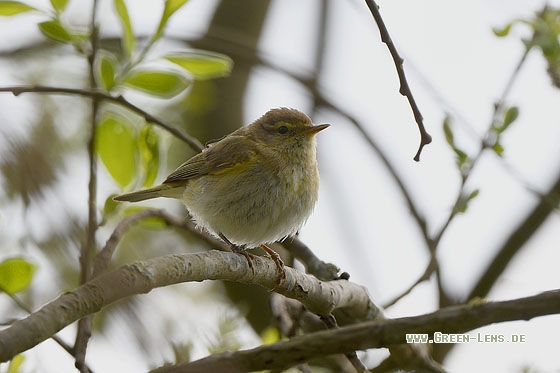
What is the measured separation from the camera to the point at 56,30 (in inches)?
135

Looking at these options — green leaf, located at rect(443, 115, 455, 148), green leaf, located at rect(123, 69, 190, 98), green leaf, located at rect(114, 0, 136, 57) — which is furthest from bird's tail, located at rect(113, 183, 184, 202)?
green leaf, located at rect(443, 115, 455, 148)

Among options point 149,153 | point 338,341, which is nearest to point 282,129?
point 149,153

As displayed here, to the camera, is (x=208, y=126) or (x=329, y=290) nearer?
(x=329, y=290)

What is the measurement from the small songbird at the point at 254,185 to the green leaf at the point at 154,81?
2.34 feet

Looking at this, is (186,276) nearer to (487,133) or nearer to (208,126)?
(487,133)

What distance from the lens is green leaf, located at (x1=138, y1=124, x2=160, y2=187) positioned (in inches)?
159

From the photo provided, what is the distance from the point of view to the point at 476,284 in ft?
19.0

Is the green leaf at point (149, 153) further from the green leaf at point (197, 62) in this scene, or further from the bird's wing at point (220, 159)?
the bird's wing at point (220, 159)

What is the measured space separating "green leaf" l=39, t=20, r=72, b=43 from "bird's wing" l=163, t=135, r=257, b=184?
1.49 metres

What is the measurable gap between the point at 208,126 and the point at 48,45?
159 cm

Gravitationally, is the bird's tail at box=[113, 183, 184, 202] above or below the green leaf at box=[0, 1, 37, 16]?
above

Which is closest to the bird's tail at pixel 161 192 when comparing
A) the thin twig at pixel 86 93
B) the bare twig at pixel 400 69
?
the thin twig at pixel 86 93

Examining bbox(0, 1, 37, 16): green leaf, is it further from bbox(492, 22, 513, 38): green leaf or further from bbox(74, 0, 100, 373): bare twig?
bbox(492, 22, 513, 38): green leaf

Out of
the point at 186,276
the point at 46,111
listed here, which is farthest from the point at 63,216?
the point at 46,111
